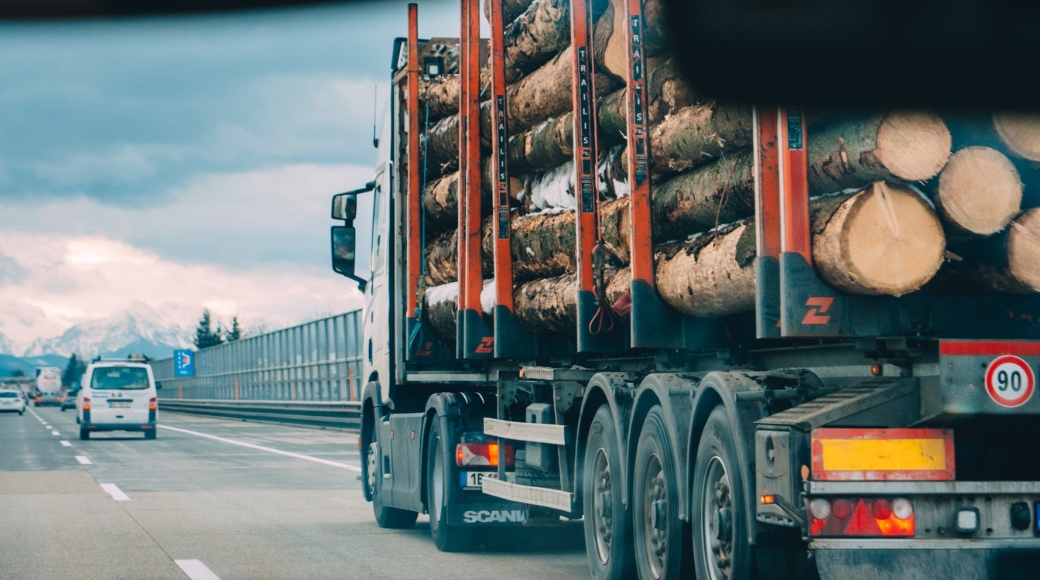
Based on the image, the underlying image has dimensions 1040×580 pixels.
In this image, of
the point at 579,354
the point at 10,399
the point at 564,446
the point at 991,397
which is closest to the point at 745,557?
the point at 991,397

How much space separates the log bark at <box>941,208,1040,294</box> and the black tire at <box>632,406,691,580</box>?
1.80m

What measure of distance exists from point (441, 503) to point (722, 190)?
15.5 ft

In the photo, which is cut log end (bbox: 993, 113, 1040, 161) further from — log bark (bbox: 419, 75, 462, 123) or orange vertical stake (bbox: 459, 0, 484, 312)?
log bark (bbox: 419, 75, 462, 123)

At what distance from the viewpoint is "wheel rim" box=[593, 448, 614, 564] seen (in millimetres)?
7796

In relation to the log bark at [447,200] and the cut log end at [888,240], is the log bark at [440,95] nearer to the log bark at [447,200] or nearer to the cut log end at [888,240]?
the log bark at [447,200]

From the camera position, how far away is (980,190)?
16.6 ft

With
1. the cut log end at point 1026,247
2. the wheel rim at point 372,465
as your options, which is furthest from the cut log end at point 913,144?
the wheel rim at point 372,465

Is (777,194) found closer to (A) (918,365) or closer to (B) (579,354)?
(A) (918,365)

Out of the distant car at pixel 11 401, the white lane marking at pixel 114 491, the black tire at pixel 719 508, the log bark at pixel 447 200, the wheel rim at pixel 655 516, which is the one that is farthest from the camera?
the distant car at pixel 11 401

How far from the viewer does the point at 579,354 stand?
9094 millimetres

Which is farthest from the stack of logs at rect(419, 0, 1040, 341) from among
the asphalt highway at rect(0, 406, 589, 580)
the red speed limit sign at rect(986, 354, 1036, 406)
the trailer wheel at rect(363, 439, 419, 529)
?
the trailer wheel at rect(363, 439, 419, 529)

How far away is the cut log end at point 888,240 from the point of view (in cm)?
509

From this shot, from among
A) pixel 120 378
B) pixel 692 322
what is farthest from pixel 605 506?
pixel 120 378

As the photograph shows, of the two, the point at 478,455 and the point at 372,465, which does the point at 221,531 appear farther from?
the point at 478,455
